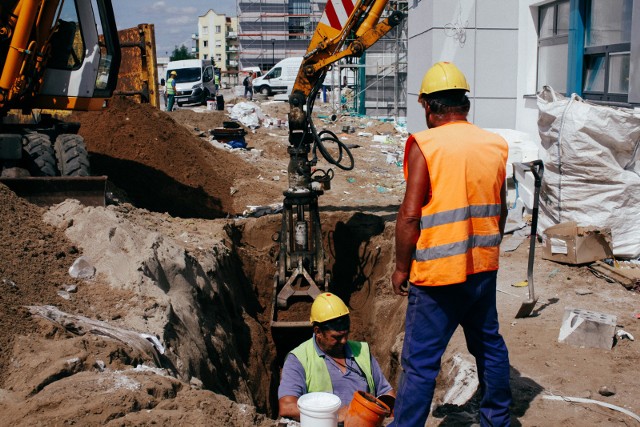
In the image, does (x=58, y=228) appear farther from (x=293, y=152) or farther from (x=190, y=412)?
(x=190, y=412)

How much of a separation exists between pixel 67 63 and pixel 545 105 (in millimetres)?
5649

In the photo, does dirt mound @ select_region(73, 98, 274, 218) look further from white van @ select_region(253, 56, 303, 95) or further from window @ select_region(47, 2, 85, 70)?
white van @ select_region(253, 56, 303, 95)

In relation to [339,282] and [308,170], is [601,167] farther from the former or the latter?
[339,282]

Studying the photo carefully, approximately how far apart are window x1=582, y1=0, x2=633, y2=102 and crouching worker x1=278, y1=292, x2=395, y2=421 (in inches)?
222

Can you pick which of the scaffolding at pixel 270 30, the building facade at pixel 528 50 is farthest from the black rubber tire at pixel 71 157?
the scaffolding at pixel 270 30

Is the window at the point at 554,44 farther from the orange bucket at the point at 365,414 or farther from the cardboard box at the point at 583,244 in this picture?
the orange bucket at the point at 365,414

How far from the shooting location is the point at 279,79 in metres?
37.7

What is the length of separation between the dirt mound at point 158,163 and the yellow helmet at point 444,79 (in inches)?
292

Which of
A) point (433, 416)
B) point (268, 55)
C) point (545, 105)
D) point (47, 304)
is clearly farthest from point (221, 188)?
point (268, 55)

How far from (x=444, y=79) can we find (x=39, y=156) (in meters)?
5.80

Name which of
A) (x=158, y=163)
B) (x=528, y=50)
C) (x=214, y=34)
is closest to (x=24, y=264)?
(x=158, y=163)

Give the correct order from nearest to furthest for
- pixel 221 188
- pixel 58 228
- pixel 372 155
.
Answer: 1. pixel 58 228
2. pixel 221 188
3. pixel 372 155

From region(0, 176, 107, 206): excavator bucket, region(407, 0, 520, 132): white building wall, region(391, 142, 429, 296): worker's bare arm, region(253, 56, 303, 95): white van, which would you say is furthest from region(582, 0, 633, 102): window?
region(253, 56, 303, 95): white van

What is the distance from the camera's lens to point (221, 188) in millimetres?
12461
